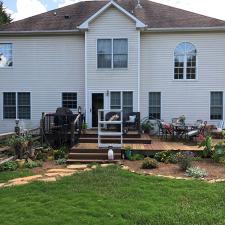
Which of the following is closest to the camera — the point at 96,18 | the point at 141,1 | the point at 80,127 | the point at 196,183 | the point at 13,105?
the point at 196,183

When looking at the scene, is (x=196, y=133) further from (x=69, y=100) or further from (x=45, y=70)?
(x=45, y=70)

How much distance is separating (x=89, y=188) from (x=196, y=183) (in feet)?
7.57

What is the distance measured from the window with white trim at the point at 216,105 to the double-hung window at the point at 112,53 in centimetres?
449

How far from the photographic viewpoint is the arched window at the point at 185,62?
1906 centimetres

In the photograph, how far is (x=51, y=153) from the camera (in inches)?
531

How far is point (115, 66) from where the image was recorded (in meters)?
18.8

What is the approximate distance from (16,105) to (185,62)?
28.5 feet

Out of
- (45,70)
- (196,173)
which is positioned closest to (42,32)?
(45,70)

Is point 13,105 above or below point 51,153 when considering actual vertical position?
above

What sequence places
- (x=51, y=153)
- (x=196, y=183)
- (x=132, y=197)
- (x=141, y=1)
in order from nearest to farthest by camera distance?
(x=132, y=197), (x=196, y=183), (x=51, y=153), (x=141, y=1)

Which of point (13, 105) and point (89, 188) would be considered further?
point (13, 105)

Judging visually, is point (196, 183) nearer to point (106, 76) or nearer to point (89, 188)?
point (89, 188)

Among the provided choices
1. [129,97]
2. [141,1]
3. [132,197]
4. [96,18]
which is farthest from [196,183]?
[141,1]

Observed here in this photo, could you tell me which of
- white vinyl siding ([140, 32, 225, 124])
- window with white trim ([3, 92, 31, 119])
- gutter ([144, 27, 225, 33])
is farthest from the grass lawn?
window with white trim ([3, 92, 31, 119])
